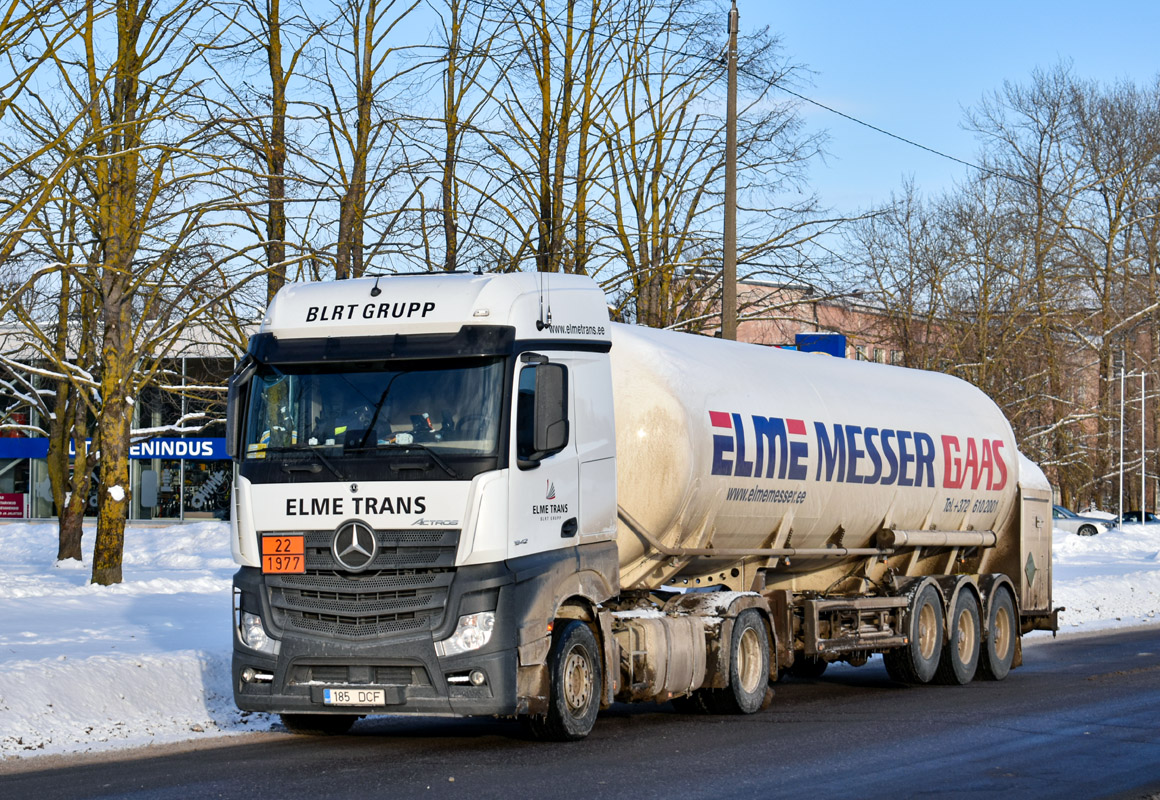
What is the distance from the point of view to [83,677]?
39.9 feet

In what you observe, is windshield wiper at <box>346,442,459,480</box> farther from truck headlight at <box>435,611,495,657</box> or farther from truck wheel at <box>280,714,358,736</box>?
truck wheel at <box>280,714,358,736</box>

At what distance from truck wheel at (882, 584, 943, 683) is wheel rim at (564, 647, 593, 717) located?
584 cm

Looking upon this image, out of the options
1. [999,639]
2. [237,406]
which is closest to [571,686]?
[237,406]

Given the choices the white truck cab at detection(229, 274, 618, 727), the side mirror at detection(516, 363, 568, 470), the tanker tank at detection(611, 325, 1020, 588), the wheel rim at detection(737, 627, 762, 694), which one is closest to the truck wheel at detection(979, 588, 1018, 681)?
the tanker tank at detection(611, 325, 1020, 588)

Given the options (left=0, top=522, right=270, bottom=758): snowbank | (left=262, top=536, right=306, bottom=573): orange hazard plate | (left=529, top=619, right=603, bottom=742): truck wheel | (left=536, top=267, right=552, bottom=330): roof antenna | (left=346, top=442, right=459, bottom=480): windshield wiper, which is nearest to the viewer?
(left=346, top=442, right=459, bottom=480): windshield wiper

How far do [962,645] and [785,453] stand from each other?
4472 mm

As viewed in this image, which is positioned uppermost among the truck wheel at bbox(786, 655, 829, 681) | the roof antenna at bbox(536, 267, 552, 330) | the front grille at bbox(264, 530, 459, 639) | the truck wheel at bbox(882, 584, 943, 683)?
the roof antenna at bbox(536, 267, 552, 330)

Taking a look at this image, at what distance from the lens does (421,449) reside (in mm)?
10352

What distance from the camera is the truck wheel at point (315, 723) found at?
38.2 ft

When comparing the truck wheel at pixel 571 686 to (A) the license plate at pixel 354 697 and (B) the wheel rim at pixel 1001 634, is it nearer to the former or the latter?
(A) the license plate at pixel 354 697

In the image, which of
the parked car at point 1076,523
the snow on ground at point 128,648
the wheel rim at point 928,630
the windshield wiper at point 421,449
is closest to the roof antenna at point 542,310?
the windshield wiper at point 421,449

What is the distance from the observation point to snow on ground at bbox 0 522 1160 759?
11.4 m

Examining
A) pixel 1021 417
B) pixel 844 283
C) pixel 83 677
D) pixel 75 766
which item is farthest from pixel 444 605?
pixel 1021 417

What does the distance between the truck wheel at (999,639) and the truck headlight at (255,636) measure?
973 cm
